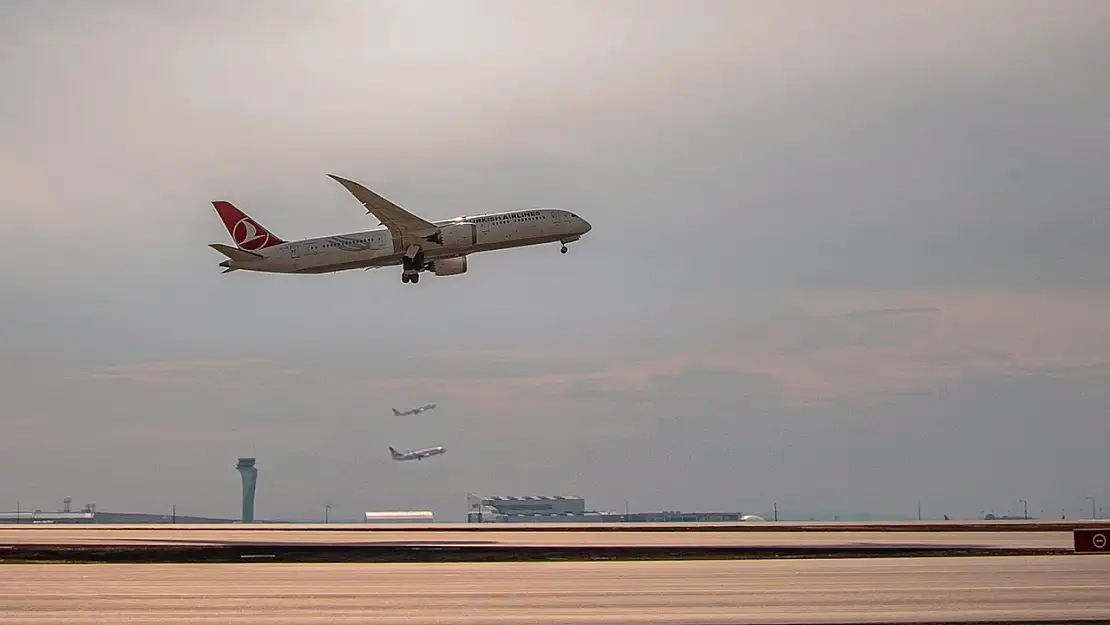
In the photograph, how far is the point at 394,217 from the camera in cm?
10350

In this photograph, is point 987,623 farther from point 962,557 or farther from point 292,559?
point 292,559

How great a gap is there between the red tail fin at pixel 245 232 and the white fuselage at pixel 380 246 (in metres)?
4.92

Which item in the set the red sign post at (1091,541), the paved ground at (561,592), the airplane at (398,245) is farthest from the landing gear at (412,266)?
the red sign post at (1091,541)

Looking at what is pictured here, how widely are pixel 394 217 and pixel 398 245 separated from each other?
7.60 ft

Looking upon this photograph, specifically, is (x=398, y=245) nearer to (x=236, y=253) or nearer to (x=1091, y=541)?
(x=236, y=253)

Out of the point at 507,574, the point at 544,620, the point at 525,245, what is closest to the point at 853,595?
the point at 544,620

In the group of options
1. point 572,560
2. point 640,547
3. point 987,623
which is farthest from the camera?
point 640,547

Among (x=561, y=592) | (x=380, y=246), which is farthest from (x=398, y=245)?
(x=561, y=592)

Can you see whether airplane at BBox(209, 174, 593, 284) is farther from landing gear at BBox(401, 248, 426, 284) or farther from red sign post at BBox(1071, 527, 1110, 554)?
red sign post at BBox(1071, 527, 1110, 554)

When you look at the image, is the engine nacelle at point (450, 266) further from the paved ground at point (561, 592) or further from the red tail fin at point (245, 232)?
the paved ground at point (561, 592)

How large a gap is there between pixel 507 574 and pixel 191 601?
671 inches

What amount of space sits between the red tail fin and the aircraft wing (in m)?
8.98

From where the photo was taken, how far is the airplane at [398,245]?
103125mm

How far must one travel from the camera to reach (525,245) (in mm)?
107688
